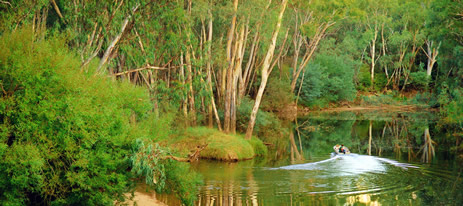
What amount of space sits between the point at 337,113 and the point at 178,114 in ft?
102

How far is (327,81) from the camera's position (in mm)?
55938

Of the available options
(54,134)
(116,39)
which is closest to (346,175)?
(116,39)

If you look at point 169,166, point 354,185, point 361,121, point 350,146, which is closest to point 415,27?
point 361,121

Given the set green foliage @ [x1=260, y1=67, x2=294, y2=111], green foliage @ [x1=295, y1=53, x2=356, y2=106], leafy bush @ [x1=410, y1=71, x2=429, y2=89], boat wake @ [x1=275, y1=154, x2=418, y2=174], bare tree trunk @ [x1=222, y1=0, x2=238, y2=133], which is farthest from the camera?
leafy bush @ [x1=410, y1=71, x2=429, y2=89]

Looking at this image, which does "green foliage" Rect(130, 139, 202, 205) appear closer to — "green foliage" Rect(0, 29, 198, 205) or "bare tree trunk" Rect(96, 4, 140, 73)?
"green foliage" Rect(0, 29, 198, 205)

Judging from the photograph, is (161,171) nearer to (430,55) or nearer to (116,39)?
(116,39)

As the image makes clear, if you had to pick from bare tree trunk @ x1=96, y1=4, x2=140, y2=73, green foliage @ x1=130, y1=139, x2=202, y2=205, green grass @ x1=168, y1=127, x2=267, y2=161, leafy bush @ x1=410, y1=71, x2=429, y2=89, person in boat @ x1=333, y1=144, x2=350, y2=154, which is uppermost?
bare tree trunk @ x1=96, y1=4, x2=140, y2=73

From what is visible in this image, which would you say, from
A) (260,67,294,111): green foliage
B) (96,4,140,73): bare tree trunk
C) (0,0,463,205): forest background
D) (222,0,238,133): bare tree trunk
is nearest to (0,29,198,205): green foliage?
(0,0,463,205): forest background

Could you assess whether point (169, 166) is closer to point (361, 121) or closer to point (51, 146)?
point (51, 146)

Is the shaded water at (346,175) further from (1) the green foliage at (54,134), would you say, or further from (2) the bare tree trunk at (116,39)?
(2) the bare tree trunk at (116,39)

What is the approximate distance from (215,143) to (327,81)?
3408cm

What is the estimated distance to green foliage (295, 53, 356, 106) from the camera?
175 ft

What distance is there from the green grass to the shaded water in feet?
2.43

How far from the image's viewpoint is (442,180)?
64.1ft
